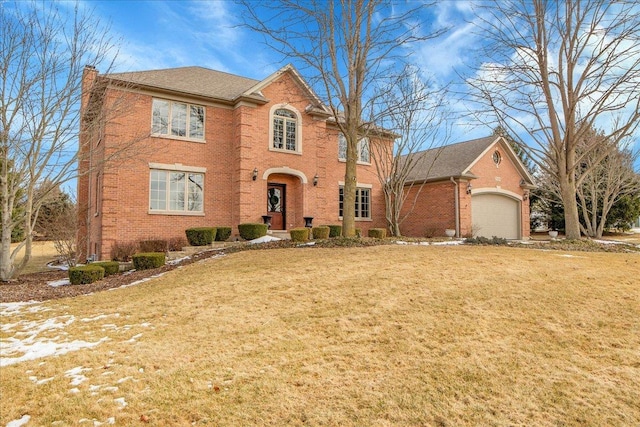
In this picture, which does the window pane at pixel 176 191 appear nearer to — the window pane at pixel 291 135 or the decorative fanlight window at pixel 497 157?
the window pane at pixel 291 135

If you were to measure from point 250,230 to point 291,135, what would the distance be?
524cm

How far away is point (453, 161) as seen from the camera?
74.8 ft

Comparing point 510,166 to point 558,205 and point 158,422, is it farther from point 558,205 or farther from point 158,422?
point 158,422

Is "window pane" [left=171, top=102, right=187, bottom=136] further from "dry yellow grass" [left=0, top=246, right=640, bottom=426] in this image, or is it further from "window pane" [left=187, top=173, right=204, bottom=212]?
"dry yellow grass" [left=0, top=246, right=640, bottom=426]

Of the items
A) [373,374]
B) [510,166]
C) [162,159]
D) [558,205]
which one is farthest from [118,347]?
[558,205]

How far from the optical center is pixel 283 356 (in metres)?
4.54

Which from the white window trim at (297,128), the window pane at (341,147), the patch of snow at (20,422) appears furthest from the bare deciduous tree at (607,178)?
the patch of snow at (20,422)

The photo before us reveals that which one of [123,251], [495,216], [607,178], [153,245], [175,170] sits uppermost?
[607,178]

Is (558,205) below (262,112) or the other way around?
below

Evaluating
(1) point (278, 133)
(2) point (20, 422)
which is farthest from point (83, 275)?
(1) point (278, 133)

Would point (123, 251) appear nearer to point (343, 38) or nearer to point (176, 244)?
point (176, 244)

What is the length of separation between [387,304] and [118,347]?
370 cm

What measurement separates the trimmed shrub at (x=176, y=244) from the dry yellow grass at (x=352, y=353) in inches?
276

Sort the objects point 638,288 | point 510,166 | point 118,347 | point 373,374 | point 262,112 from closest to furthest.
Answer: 1. point 373,374
2. point 118,347
3. point 638,288
4. point 262,112
5. point 510,166
